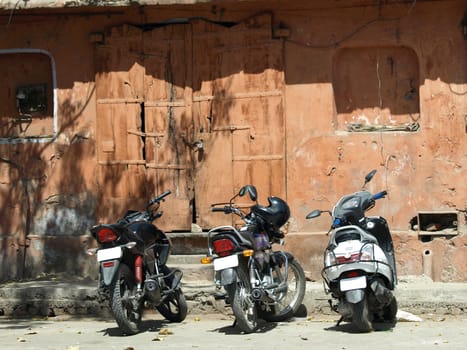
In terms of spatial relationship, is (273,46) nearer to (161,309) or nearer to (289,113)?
(289,113)

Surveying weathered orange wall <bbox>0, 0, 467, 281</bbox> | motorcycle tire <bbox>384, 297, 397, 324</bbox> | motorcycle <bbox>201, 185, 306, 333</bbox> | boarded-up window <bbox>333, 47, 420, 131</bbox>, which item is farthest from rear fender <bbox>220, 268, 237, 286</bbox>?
boarded-up window <bbox>333, 47, 420, 131</bbox>

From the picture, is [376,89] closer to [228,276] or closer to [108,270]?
[228,276]

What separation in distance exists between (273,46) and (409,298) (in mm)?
3408

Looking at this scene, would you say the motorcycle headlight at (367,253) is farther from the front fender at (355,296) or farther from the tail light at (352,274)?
the front fender at (355,296)

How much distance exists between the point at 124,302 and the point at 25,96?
446 cm

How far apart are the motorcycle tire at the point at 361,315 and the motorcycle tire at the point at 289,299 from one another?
102 centimetres

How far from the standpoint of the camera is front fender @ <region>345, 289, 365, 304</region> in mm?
9297

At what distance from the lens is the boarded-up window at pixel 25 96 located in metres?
13.1

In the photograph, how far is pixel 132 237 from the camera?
9852 millimetres

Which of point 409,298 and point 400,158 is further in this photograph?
point 400,158

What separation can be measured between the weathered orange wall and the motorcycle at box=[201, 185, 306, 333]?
5.51 ft

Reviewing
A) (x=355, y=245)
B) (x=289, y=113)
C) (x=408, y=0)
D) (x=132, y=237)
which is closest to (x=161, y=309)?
(x=132, y=237)

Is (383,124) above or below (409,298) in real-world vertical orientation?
above

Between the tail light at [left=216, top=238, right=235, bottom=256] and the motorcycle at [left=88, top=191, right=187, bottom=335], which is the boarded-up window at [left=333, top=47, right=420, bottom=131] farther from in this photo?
the tail light at [left=216, top=238, right=235, bottom=256]
